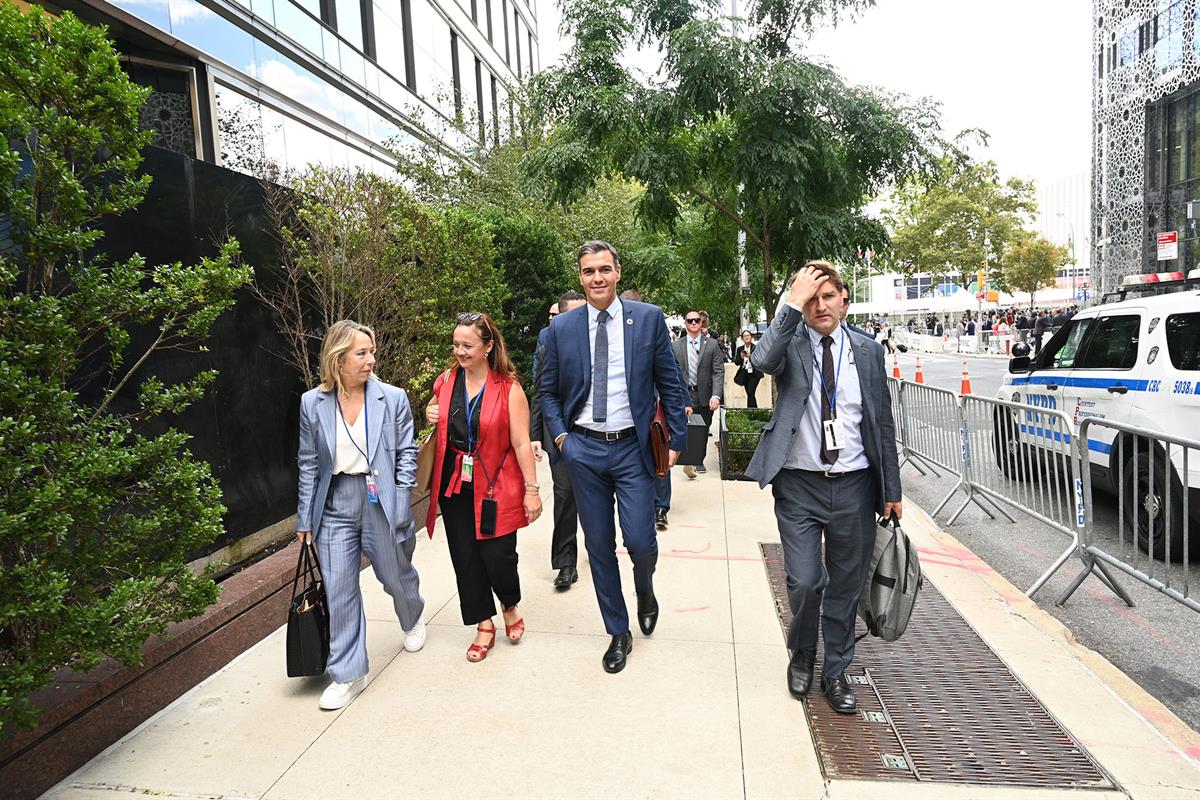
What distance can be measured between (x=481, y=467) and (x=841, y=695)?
2025mm

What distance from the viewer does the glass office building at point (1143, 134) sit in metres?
27.4

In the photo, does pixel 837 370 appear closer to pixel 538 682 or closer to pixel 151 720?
pixel 538 682

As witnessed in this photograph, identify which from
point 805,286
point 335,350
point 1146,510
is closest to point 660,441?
point 805,286

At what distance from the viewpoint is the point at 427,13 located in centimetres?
2138

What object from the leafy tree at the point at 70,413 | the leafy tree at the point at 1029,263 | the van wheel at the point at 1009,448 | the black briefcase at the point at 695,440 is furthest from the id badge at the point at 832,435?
the leafy tree at the point at 1029,263

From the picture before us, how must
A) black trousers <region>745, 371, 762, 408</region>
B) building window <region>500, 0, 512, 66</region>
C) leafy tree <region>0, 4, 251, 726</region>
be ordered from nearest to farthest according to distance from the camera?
leafy tree <region>0, 4, 251, 726</region>, black trousers <region>745, 371, 762, 408</region>, building window <region>500, 0, 512, 66</region>

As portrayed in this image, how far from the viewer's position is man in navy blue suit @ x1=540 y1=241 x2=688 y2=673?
12.9ft

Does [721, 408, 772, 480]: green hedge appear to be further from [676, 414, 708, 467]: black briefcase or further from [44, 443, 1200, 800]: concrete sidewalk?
[44, 443, 1200, 800]: concrete sidewalk

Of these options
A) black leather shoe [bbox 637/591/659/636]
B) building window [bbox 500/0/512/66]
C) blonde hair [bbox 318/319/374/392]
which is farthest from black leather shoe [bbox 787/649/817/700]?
building window [bbox 500/0/512/66]

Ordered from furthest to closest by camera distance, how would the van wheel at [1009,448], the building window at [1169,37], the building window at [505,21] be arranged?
1. the building window at [505,21]
2. the building window at [1169,37]
3. the van wheel at [1009,448]

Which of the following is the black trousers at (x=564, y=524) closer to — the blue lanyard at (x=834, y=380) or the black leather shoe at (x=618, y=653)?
the black leather shoe at (x=618, y=653)

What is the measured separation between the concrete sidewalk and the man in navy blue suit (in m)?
0.46

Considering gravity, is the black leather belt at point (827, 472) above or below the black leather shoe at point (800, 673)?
above

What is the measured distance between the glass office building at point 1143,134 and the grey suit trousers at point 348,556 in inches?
1231
